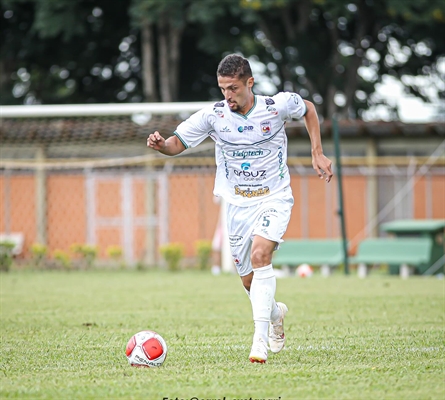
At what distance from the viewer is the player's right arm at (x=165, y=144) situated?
258 inches

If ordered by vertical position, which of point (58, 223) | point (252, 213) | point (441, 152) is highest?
point (252, 213)

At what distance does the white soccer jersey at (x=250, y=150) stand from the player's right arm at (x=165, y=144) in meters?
0.23

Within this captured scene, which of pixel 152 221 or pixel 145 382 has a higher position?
pixel 145 382

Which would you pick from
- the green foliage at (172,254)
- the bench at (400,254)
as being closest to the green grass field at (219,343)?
the bench at (400,254)

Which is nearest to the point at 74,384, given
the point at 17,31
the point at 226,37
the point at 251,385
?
the point at 251,385

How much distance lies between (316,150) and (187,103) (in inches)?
661

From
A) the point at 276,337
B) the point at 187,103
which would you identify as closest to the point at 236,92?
the point at 276,337

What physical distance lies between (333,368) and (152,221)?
766 inches

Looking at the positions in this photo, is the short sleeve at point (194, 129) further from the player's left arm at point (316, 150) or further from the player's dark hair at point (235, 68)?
the player's left arm at point (316, 150)

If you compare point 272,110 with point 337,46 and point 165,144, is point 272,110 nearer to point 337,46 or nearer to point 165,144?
point 165,144

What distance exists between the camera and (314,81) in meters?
29.5

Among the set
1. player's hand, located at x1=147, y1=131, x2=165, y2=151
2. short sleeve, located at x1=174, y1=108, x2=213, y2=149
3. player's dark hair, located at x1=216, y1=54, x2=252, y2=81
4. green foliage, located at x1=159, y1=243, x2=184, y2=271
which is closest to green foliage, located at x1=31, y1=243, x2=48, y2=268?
green foliage, located at x1=159, y1=243, x2=184, y2=271

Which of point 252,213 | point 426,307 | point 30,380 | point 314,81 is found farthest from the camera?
point 314,81

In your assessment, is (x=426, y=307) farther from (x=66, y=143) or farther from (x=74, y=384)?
(x=66, y=143)
